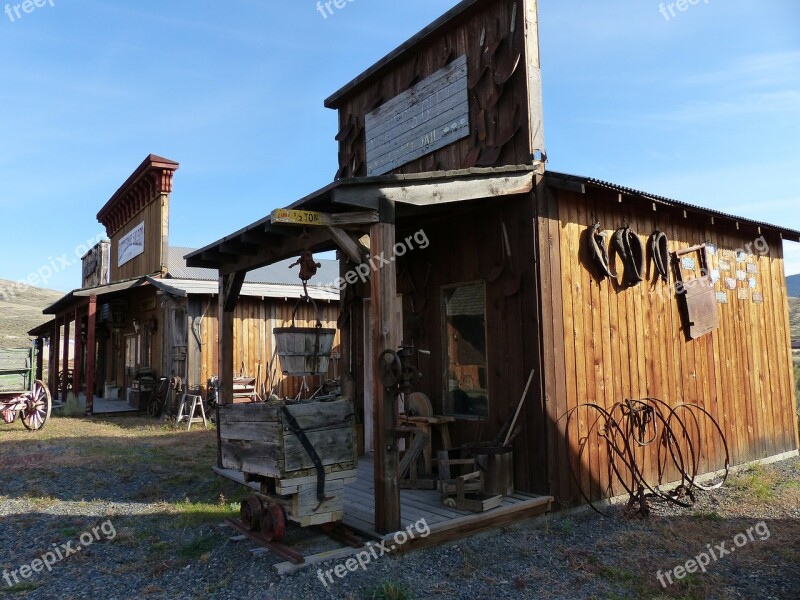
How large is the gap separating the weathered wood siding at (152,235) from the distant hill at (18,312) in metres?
9.83

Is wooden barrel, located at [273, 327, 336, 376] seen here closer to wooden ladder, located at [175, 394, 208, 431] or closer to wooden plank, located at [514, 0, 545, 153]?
wooden plank, located at [514, 0, 545, 153]

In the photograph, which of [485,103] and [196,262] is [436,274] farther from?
[196,262]

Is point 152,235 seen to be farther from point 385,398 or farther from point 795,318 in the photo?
point 795,318

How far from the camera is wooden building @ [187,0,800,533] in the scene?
218 inches

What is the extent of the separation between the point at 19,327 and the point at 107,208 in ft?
113

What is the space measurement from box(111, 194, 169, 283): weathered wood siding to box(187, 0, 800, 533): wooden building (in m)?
9.23

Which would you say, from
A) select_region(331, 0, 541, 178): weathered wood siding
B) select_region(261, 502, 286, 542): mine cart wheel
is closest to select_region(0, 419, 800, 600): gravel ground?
select_region(261, 502, 286, 542): mine cart wheel

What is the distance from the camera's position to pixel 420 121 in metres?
7.98

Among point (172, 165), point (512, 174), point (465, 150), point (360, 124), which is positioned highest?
point (172, 165)

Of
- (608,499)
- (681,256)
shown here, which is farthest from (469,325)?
(681,256)

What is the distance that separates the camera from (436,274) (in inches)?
287

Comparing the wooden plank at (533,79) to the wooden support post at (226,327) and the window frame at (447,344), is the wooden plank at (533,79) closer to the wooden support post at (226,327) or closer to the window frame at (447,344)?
the window frame at (447,344)

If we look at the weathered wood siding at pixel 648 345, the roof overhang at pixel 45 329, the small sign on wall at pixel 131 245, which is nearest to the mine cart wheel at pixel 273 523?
the weathered wood siding at pixel 648 345

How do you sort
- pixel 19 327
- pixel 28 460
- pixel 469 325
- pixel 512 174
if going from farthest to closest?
pixel 19 327
pixel 28 460
pixel 469 325
pixel 512 174
